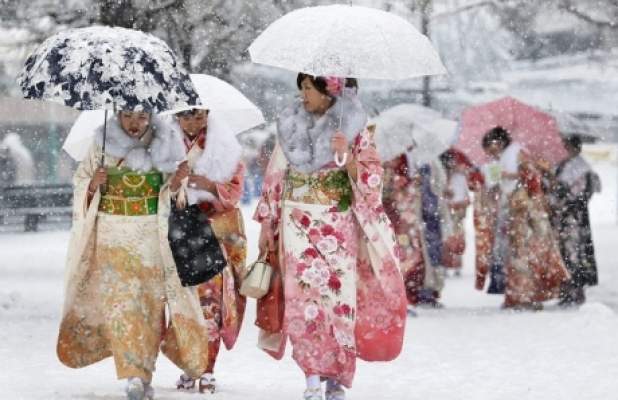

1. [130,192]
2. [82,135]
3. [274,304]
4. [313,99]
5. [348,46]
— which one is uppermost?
[348,46]

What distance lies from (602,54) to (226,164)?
36.8 feet

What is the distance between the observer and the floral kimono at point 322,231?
727 cm

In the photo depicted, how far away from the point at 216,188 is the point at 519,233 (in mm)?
6034

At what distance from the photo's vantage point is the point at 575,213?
1459 centimetres

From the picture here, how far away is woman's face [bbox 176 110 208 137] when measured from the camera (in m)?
8.33

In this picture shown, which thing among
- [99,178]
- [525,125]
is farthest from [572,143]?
[99,178]

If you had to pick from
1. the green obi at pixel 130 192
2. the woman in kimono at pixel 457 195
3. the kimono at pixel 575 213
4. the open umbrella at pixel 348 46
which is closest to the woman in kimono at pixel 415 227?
the kimono at pixel 575 213

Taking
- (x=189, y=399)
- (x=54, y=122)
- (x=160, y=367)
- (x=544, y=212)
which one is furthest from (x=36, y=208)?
(x=189, y=399)

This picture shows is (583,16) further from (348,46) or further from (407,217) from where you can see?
(348,46)

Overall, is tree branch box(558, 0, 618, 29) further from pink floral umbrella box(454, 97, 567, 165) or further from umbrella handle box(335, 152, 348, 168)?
umbrella handle box(335, 152, 348, 168)

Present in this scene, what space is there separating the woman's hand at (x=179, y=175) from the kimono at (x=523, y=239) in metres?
6.55

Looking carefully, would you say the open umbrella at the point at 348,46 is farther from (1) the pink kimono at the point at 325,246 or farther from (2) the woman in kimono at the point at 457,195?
(2) the woman in kimono at the point at 457,195

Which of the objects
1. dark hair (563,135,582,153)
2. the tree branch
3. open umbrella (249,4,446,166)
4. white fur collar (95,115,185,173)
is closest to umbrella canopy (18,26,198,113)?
white fur collar (95,115,185,173)

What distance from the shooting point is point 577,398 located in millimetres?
7914
